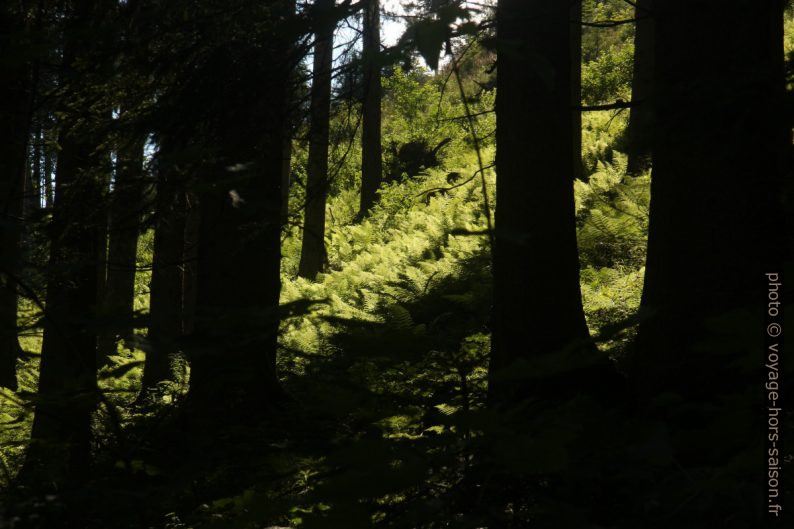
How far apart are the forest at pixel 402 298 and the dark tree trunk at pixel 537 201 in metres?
0.01

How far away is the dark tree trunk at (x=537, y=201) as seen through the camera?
14.5 feet

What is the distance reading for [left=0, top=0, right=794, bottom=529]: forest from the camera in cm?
158

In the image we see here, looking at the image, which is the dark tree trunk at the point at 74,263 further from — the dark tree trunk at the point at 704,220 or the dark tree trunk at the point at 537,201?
the dark tree trunk at the point at 704,220

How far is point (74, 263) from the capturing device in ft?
6.45

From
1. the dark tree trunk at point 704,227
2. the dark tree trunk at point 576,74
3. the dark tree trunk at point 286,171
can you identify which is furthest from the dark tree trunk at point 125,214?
the dark tree trunk at point 576,74

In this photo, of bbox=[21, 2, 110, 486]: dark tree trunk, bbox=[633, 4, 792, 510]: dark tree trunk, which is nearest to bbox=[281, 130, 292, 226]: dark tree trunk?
bbox=[21, 2, 110, 486]: dark tree trunk

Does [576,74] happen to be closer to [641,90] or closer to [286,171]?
[641,90]

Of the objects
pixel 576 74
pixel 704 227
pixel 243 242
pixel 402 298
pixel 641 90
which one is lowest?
pixel 402 298

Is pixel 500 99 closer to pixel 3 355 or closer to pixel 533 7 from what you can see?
pixel 533 7

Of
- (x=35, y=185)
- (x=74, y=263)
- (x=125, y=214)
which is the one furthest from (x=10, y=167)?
(x=74, y=263)

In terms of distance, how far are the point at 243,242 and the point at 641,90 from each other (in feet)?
16.1

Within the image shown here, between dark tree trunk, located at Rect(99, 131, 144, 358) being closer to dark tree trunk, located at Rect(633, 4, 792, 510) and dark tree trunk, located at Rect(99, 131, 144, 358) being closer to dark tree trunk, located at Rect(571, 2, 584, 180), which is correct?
dark tree trunk, located at Rect(633, 4, 792, 510)

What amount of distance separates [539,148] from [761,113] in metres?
2.35

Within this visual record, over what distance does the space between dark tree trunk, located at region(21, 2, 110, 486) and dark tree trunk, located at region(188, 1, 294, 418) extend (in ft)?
1.11
